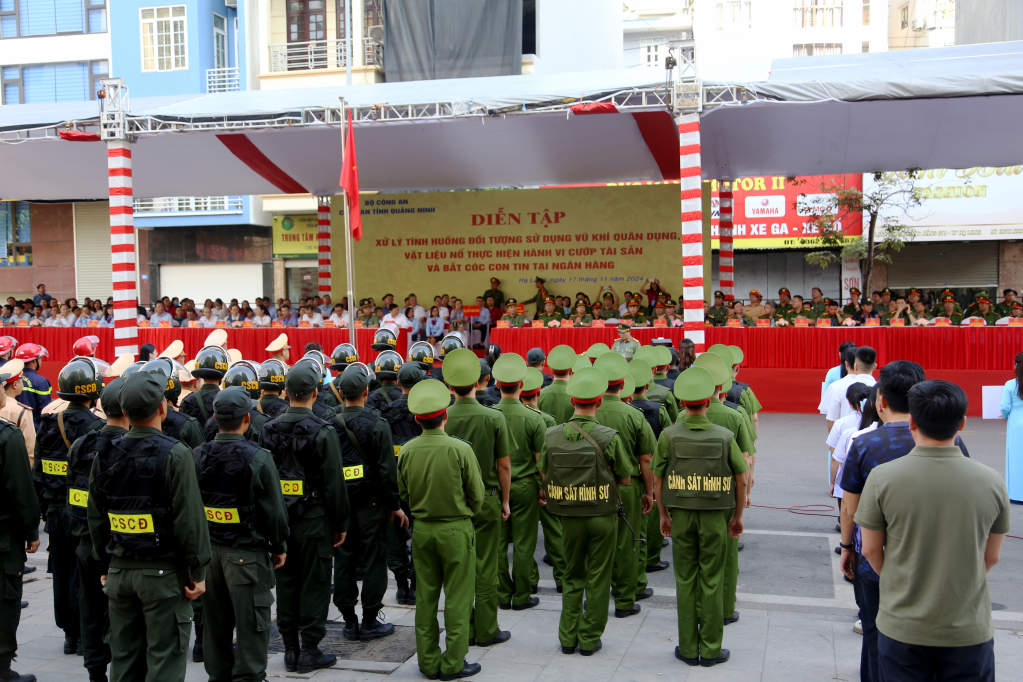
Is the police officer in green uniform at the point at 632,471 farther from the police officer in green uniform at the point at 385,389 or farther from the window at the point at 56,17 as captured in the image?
the window at the point at 56,17

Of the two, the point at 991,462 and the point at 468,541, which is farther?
the point at 991,462

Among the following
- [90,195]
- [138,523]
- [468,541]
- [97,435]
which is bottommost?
[468,541]

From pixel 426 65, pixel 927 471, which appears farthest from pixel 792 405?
pixel 426 65

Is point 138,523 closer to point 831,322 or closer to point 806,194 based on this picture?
point 831,322

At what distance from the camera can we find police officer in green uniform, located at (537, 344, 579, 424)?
20.8ft

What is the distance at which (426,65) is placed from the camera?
77.9 feet

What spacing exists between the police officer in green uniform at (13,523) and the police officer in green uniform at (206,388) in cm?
147

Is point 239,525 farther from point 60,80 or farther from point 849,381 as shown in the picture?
point 60,80

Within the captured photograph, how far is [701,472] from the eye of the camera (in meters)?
4.61

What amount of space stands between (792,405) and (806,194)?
39.7 feet

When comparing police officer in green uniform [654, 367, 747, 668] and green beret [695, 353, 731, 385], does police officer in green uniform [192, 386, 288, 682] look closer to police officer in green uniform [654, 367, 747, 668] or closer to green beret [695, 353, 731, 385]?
police officer in green uniform [654, 367, 747, 668]

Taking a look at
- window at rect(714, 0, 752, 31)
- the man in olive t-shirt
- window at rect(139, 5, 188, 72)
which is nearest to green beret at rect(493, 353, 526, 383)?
the man in olive t-shirt

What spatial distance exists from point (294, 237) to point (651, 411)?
21.9 meters

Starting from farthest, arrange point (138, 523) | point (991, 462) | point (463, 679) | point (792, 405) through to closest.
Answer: point (792, 405) → point (991, 462) → point (463, 679) → point (138, 523)
